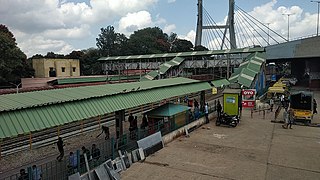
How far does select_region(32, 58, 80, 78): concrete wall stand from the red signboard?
34.8 meters

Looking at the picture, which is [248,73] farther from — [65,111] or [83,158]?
[65,111]

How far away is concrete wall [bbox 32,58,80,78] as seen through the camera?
157ft

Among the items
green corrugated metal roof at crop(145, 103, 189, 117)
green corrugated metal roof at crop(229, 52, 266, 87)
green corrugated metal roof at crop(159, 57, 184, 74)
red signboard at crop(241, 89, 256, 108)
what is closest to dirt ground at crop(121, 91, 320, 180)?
green corrugated metal roof at crop(145, 103, 189, 117)

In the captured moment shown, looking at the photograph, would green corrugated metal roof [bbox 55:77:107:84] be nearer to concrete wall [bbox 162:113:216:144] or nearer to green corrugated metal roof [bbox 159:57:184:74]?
green corrugated metal roof [bbox 159:57:184:74]

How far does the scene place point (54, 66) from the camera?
163ft

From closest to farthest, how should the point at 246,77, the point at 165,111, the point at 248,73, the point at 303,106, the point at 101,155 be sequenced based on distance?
1. the point at 101,155
2. the point at 165,111
3. the point at 303,106
4. the point at 246,77
5. the point at 248,73

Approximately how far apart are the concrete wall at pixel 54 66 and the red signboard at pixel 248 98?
34.8 metres

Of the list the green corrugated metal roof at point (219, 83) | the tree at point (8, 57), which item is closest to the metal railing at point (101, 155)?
the green corrugated metal roof at point (219, 83)

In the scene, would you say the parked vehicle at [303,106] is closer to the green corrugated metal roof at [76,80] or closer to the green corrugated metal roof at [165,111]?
the green corrugated metal roof at [165,111]

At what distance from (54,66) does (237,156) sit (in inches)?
1686

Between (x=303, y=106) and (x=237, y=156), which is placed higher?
(x=303, y=106)

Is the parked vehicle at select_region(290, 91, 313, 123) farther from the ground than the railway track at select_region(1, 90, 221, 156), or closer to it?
farther from the ground

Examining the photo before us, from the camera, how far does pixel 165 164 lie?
12875 mm

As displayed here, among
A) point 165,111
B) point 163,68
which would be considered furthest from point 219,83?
point 163,68
